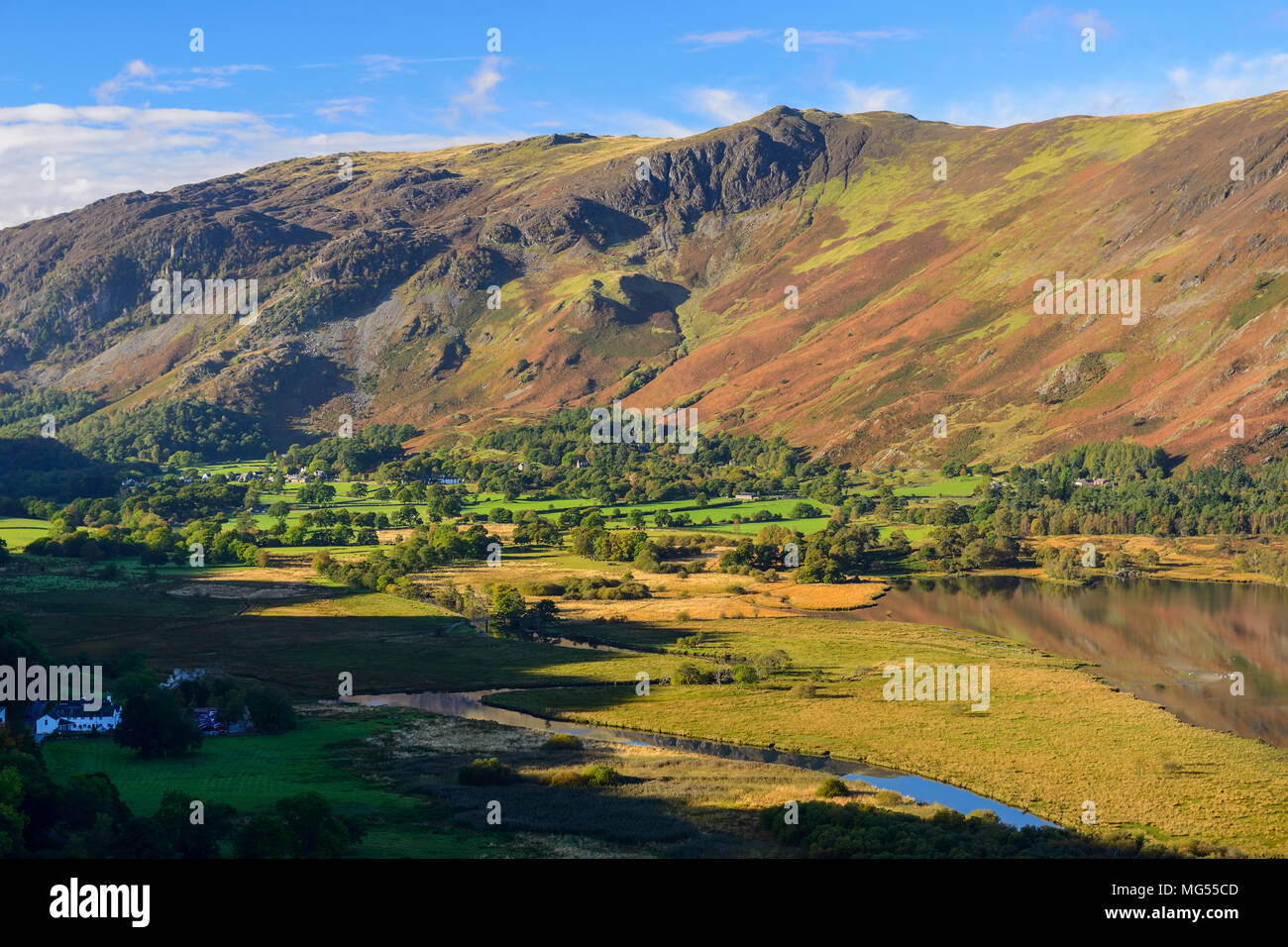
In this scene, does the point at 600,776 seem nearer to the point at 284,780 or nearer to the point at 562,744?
the point at 562,744

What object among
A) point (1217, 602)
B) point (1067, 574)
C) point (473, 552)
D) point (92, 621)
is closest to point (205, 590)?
point (92, 621)

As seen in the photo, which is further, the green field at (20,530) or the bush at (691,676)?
the green field at (20,530)

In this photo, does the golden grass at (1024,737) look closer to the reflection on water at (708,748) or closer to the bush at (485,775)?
the reflection on water at (708,748)

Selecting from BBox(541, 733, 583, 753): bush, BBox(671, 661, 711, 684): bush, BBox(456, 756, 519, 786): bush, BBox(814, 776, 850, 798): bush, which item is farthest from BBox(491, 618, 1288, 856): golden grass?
BBox(456, 756, 519, 786): bush

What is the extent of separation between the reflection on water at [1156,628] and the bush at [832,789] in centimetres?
3199

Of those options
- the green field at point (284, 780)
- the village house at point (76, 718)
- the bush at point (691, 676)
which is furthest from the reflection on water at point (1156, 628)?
the village house at point (76, 718)

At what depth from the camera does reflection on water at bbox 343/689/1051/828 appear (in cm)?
6041

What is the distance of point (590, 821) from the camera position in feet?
176

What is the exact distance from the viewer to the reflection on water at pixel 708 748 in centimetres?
6041

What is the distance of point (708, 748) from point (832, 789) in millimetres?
14496

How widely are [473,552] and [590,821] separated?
115m
